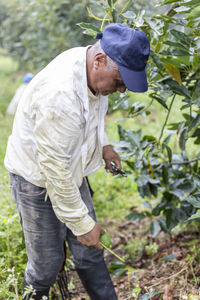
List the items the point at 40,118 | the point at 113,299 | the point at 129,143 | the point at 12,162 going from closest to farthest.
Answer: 1. the point at 40,118
2. the point at 12,162
3. the point at 113,299
4. the point at 129,143

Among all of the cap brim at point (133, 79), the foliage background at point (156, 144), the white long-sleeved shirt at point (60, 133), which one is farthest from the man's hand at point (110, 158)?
the cap brim at point (133, 79)

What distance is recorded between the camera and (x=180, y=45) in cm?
193

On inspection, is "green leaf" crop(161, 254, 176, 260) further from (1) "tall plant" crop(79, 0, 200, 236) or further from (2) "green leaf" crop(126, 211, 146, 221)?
(2) "green leaf" crop(126, 211, 146, 221)

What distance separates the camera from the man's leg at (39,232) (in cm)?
206

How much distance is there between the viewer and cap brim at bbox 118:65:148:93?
5.71 feet

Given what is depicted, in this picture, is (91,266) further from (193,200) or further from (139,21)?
(139,21)

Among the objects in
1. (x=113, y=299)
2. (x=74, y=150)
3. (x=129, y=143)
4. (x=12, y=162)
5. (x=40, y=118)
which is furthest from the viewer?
(x=129, y=143)

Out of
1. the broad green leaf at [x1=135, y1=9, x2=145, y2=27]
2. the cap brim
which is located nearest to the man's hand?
the cap brim

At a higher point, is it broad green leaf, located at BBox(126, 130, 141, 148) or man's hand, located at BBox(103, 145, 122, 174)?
man's hand, located at BBox(103, 145, 122, 174)

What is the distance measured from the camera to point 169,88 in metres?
2.28

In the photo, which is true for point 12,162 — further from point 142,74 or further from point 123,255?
point 123,255

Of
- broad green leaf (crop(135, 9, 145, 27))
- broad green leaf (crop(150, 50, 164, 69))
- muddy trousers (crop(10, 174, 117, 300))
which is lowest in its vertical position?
muddy trousers (crop(10, 174, 117, 300))

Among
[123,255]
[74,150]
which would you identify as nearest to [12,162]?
[74,150]

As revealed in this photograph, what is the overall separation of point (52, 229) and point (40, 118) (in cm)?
70
